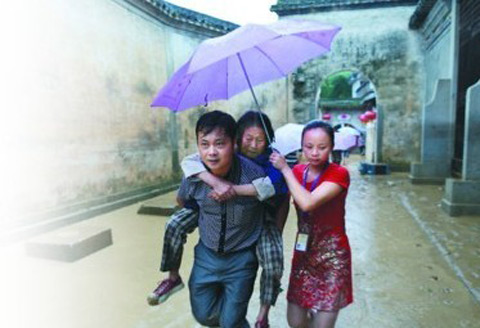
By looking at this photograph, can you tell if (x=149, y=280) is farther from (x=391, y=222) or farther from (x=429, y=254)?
(x=391, y=222)

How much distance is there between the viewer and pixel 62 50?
673 centimetres

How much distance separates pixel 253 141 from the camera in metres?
2.28

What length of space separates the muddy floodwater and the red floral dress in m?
0.99

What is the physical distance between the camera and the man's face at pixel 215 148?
6.34 ft

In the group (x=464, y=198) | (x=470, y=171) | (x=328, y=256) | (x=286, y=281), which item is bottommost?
(x=286, y=281)

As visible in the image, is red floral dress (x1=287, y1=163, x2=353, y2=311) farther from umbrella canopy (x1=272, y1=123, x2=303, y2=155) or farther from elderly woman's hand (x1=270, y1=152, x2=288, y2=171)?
umbrella canopy (x1=272, y1=123, x2=303, y2=155)

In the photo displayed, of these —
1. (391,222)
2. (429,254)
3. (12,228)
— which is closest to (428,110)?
(391,222)

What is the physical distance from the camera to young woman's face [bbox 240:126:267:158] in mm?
2271

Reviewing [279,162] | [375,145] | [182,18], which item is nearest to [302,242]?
[279,162]

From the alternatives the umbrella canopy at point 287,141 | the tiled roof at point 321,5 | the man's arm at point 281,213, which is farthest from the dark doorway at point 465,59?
the man's arm at point 281,213

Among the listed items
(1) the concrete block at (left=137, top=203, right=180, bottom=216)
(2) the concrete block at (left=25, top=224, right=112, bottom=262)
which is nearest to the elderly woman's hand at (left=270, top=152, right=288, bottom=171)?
(2) the concrete block at (left=25, top=224, right=112, bottom=262)

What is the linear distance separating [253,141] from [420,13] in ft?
38.7

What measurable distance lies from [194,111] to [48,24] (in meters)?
5.38

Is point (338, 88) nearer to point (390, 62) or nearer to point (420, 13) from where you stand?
point (390, 62)
